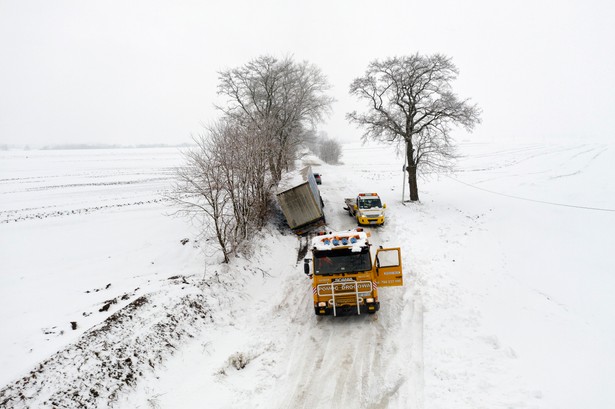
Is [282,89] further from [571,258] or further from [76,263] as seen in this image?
[571,258]

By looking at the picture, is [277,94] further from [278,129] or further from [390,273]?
[390,273]

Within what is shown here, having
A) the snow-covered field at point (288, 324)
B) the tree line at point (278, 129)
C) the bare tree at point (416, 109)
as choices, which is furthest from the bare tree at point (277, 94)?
the snow-covered field at point (288, 324)

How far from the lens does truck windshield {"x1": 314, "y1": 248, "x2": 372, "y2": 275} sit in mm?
10594

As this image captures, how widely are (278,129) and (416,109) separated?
13178 mm

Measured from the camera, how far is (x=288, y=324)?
10805mm

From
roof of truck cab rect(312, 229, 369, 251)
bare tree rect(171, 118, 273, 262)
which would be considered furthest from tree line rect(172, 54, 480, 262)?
roof of truck cab rect(312, 229, 369, 251)

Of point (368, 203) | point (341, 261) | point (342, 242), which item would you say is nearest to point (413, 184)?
point (368, 203)

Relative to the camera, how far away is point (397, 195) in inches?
1153

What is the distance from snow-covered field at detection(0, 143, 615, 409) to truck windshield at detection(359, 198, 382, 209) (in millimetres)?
3116

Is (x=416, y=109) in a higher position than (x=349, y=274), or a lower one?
higher

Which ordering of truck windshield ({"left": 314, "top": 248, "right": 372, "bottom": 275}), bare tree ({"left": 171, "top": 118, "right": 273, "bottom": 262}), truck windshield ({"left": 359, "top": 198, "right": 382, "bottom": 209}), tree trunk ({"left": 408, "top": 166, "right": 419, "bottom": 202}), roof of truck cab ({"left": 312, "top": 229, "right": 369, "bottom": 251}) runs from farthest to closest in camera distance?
tree trunk ({"left": 408, "top": 166, "right": 419, "bottom": 202}) → truck windshield ({"left": 359, "top": 198, "right": 382, "bottom": 209}) → bare tree ({"left": 171, "top": 118, "right": 273, "bottom": 262}) → roof of truck cab ({"left": 312, "top": 229, "right": 369, "bottom": 251}) → truck windshield ({"left": 314, "top": 248, "right": 372, "bottom": 275})

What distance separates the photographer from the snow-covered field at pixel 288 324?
285 inches

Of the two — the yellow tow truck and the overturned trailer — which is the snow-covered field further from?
the yellow tow truck

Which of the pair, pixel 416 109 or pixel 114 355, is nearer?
pixel 114 355
